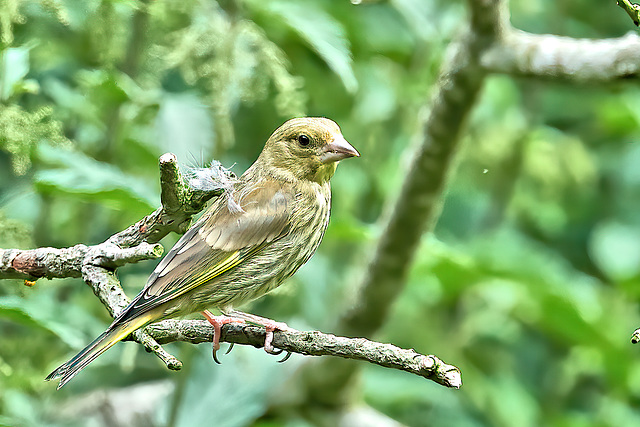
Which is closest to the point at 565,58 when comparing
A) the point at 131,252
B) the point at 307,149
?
the point at 307,149

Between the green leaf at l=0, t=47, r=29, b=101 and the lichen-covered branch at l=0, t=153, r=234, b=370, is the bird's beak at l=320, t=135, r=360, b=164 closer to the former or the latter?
the lichen-covered branch at l=0, t=153, r=234, b=370

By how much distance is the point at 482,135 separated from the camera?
470 cm

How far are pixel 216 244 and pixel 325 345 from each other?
0.46m

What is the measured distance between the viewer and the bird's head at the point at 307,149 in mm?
1899

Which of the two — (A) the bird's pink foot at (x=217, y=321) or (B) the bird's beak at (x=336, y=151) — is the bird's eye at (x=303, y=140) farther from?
(A) the bird's pink foot at (x=217, y=321)

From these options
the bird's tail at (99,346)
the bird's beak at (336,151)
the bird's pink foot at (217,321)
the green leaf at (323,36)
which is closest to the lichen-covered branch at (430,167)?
Result: the green leaf at (323,36)

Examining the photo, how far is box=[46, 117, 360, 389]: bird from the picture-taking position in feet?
6.15

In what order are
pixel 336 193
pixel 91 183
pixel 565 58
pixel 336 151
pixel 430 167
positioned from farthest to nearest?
pixel 336 193, pixel 430 167, pixel 565 58, pixel 91 183, pixel 336 151

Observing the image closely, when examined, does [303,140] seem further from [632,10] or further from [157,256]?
[632,10]

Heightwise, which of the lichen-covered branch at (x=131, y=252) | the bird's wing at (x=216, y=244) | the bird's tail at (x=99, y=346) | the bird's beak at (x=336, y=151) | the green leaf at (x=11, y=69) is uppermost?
the bird's beak at (x=336, y=151)

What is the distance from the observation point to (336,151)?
1888 mm

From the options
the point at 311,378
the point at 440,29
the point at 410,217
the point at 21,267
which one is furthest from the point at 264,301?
the point at 21,267

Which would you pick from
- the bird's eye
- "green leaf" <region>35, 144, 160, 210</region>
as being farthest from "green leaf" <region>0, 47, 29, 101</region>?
the bird's eye

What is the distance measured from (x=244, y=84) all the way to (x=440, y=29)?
165 cm
